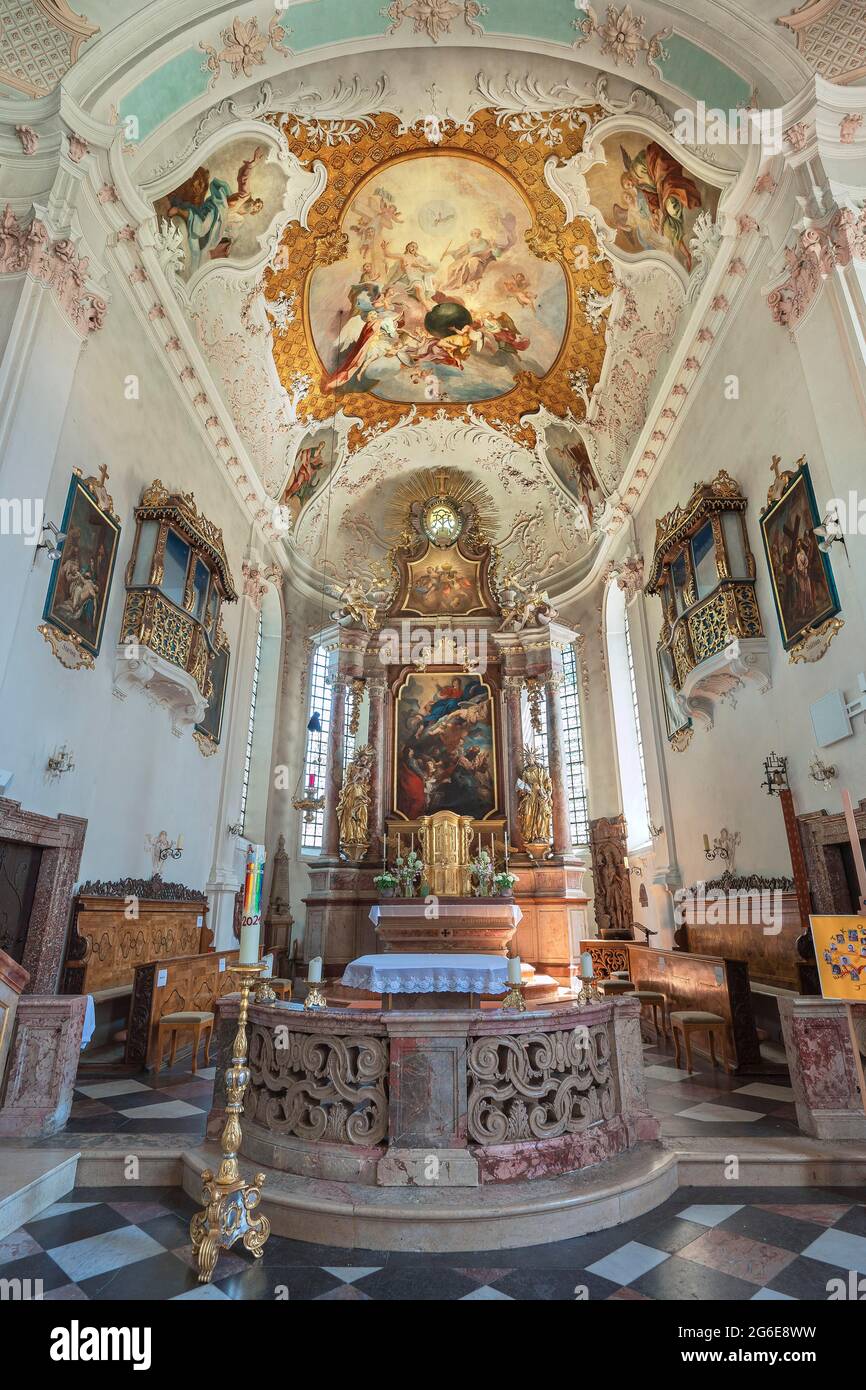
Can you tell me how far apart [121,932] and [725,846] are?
7219 mm

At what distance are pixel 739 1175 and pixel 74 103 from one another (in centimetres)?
1080

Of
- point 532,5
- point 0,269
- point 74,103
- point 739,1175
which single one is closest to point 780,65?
point 532,5

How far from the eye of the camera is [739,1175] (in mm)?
3936

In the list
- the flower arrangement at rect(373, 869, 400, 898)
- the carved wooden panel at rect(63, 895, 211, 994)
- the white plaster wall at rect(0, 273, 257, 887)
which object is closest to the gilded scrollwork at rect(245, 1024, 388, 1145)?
the carved wooden panel at rect(63, 895, 211, 994)

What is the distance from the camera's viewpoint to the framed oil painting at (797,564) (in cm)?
648

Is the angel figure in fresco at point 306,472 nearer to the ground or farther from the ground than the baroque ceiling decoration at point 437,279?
nearer to the ground

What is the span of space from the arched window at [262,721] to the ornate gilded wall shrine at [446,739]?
123 centimetres

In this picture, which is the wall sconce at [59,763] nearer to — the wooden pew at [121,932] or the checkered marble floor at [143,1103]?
the wooden pew at [121,932]

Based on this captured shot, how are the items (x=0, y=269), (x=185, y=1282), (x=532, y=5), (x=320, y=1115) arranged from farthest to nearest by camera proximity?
(x=532, y=5) → (x=0, y=269) → (x=320, y=1115) → (x=185, y=1282)

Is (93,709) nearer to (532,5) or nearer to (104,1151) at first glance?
(104,1151)

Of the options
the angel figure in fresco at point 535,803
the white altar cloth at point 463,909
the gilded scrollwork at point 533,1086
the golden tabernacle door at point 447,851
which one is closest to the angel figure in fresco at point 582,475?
the angel figure in fresco at point 535,803

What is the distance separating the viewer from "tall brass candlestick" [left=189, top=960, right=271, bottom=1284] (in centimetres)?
294

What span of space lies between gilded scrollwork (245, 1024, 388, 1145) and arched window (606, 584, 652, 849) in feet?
31.1

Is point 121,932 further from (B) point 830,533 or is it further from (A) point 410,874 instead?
(B) point 830,533
